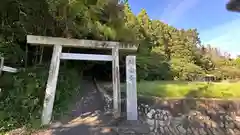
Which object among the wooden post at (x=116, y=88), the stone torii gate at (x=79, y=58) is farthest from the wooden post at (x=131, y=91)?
the wooden post at (x=116, y=88)

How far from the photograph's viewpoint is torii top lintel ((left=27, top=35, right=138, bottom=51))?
564 cm

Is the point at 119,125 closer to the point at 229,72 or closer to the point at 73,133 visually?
the point at 73,133

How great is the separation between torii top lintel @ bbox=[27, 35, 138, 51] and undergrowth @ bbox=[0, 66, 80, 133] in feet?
3.30

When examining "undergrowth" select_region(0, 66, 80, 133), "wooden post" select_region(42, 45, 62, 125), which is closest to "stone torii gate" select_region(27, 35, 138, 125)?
"wooden post" select_region(42, 45, 62, 125)

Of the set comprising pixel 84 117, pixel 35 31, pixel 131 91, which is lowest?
pixel 84 117

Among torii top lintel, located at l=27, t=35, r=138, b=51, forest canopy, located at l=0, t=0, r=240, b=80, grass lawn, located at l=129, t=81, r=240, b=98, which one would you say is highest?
forest canopy, located at l=0, t=0, r=240, b=80

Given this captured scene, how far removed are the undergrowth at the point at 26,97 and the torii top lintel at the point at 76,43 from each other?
1.01 m

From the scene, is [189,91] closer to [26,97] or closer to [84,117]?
[84,117]

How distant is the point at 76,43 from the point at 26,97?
1862mm

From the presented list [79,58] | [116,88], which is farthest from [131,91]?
[79,58]

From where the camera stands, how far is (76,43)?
235 inches

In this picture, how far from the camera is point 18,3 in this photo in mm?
6293

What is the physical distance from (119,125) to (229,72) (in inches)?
446

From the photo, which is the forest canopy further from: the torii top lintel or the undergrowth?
the undergrowth
